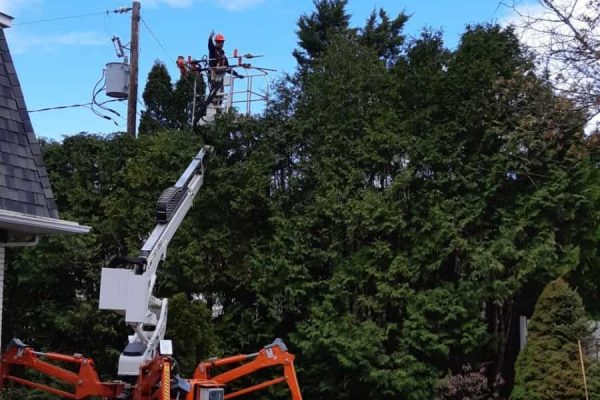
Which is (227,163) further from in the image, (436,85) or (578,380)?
(578,380)

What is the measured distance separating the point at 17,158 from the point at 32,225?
978mm

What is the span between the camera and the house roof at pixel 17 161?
863cm

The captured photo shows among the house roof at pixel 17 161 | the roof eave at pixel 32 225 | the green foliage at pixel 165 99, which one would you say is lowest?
the roof eave at pixel 32 225

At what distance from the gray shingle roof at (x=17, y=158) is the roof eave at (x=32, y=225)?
0.54 feet

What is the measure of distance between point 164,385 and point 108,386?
58.4 inches

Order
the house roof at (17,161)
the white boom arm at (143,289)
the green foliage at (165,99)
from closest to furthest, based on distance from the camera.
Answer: the house roof at (17,161) → the white boom arm at (143,289) → the green foliage at (165,99)

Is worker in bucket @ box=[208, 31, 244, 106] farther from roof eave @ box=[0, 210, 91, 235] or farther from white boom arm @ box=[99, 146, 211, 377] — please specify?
roof eave @ box=[0, 210, 91, 235]

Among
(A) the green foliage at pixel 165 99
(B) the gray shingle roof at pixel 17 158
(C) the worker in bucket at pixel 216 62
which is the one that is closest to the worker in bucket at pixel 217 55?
(C) the worker in bucket at pixel 216 62

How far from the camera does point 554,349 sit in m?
13.4

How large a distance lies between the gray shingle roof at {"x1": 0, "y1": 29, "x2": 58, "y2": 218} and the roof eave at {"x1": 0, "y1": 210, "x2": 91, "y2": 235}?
17 cm

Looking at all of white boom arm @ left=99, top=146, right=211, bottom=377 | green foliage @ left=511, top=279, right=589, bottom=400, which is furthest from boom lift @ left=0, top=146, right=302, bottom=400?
green foliage @ left=511, top=279, right=589, bottom=400

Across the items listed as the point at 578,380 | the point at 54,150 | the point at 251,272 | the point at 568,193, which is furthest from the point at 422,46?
the point at 54,150

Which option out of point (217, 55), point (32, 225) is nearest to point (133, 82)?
point (217, 55)

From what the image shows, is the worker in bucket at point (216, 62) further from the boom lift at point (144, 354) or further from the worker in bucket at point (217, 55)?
the boom lift at point (144, 354)
